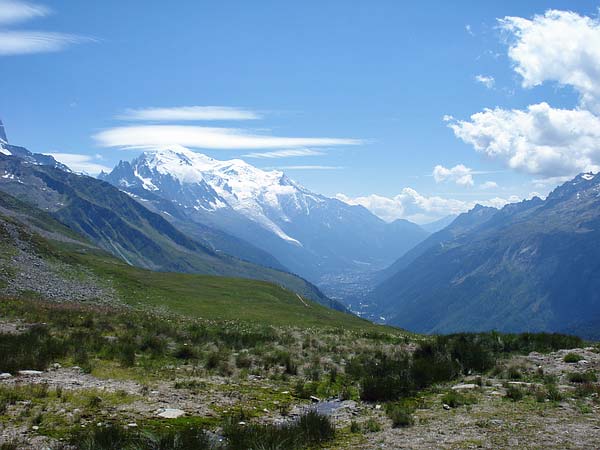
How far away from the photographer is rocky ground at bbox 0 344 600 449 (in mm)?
11742

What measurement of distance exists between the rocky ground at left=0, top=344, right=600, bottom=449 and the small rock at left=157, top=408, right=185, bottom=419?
0.03 metres

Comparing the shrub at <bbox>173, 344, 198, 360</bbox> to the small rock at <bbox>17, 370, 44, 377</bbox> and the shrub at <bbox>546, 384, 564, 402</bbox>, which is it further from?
the shrub at <bbox>546, 384, 564, 402</bbox>

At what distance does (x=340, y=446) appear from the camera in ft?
39.1

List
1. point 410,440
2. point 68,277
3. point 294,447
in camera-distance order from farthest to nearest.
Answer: point 68,277 < point 410,440 < point 294,447

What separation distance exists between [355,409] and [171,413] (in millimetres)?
6086

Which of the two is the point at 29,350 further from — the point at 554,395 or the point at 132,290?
the point at 132,290

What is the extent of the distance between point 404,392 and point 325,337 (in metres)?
16.8

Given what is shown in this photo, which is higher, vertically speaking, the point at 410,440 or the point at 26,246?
the point at 26,246

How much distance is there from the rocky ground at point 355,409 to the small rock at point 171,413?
1.2 inches

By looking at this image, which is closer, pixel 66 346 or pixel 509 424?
pixel 509 424

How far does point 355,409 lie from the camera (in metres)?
15.7

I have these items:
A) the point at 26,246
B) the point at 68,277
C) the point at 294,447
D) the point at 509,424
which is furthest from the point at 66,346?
the point at 26,246

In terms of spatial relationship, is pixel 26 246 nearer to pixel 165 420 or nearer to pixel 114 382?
pixel 114 382

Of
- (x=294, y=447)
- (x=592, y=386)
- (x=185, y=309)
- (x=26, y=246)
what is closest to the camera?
(x=294, y=447)
